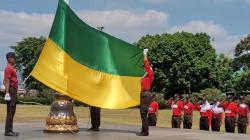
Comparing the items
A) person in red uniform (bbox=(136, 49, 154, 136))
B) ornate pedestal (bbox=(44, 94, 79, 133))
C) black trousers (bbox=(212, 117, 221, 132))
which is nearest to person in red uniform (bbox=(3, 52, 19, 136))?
ornate pedestal (bbox=(44, 94, 79, 133))

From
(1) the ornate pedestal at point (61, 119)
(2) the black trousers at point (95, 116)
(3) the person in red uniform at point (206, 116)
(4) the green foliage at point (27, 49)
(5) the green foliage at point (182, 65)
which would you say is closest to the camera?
(1) the ornate pedestal at point (61, 119)

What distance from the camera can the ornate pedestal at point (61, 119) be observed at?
14.9 metres

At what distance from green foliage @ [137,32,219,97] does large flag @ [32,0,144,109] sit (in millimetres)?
56653

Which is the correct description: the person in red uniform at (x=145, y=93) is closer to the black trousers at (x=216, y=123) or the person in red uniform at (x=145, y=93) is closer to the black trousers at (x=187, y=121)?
the black trousers at (x=216, y=123)

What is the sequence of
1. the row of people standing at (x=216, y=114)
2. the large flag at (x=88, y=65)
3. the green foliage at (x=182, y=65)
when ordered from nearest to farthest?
the large flag at (x=88, y=65) → the row of people standing at (x=216, y=114) → the green foliage at (x=182, y=65)

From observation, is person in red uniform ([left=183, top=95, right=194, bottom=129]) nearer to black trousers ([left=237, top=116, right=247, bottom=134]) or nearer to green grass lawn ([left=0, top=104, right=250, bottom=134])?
black trousers ([left=237, top=116, right=247, bottom=134])

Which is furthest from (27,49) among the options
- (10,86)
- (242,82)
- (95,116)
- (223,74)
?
(10,86)

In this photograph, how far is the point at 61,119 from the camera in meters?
15.0

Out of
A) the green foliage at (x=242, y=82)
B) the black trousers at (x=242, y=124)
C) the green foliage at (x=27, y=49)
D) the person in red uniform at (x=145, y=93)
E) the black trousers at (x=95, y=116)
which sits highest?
the green foliage at (x=27, y=49)

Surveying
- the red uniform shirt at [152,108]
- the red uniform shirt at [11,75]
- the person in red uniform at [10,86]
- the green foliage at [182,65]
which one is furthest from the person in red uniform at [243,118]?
the green foliage at [182,65]

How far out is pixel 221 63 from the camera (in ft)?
257

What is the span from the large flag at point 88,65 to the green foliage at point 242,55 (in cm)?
6463

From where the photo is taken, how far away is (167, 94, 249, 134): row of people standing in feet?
70.6

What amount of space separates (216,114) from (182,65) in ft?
167
